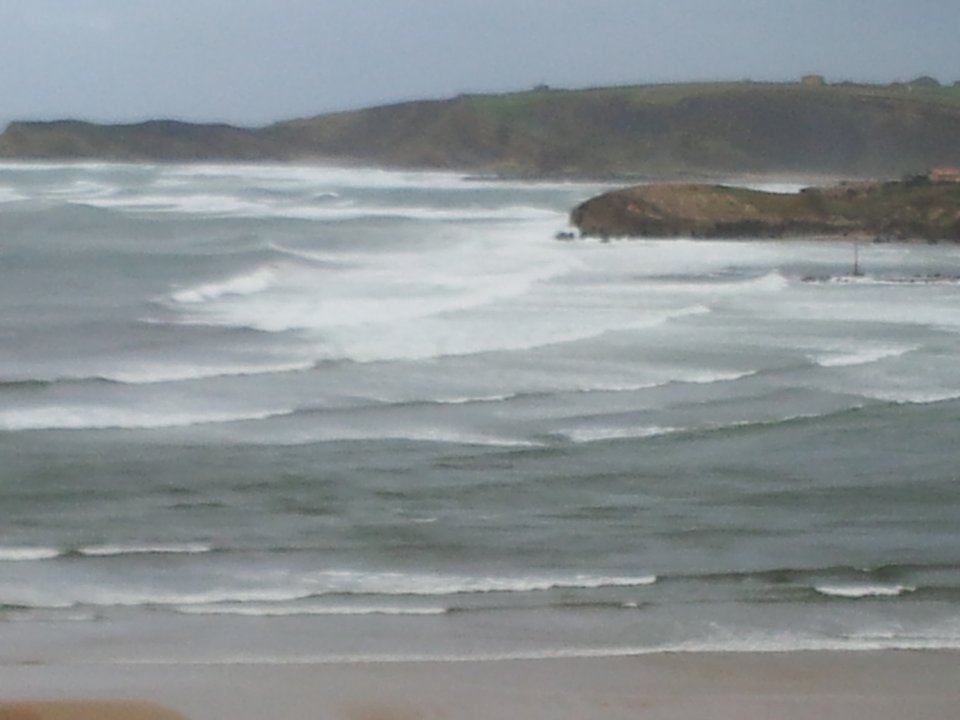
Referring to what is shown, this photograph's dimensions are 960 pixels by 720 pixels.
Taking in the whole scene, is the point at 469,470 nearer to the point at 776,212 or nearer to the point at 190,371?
the point at 190,371

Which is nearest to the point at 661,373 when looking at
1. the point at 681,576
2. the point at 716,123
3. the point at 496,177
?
the point at 681,576

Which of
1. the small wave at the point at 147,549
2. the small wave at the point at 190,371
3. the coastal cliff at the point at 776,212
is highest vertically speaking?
the coastal cliff at the point at 776,212

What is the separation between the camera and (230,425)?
9008mm

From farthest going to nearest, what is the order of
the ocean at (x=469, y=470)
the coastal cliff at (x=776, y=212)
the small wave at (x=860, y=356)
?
the coastal cliff at (x=776, y=212), the small wave at (x=860, y=356), the ocean at (x=469, y=470)

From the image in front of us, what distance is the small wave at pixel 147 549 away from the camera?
21.6 feet

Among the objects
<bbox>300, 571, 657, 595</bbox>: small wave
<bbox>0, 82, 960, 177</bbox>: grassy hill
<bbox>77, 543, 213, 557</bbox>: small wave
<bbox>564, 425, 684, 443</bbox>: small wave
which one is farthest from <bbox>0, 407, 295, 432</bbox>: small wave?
<bbox>0, 82, 960, 177</bbox>: grassy hill

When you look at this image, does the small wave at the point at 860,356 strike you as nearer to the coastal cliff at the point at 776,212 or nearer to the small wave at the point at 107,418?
the small wave at the point at 107,418

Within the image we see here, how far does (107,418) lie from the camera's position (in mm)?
9234

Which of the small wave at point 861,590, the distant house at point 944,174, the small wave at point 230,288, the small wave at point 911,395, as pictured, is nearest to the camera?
the small wave at point 861,590

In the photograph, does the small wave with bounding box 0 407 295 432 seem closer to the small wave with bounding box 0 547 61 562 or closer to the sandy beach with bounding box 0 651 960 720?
the small wave with bounding box 0 547 61 562

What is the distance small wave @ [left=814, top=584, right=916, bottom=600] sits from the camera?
6.11 m

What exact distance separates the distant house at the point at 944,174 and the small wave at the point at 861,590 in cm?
1940

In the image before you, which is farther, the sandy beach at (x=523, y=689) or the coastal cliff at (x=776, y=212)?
the coastal cliff at (x=776, y=212)

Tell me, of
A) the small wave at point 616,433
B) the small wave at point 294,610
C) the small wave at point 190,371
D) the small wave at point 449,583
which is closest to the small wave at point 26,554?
the small wave at point 294,610
